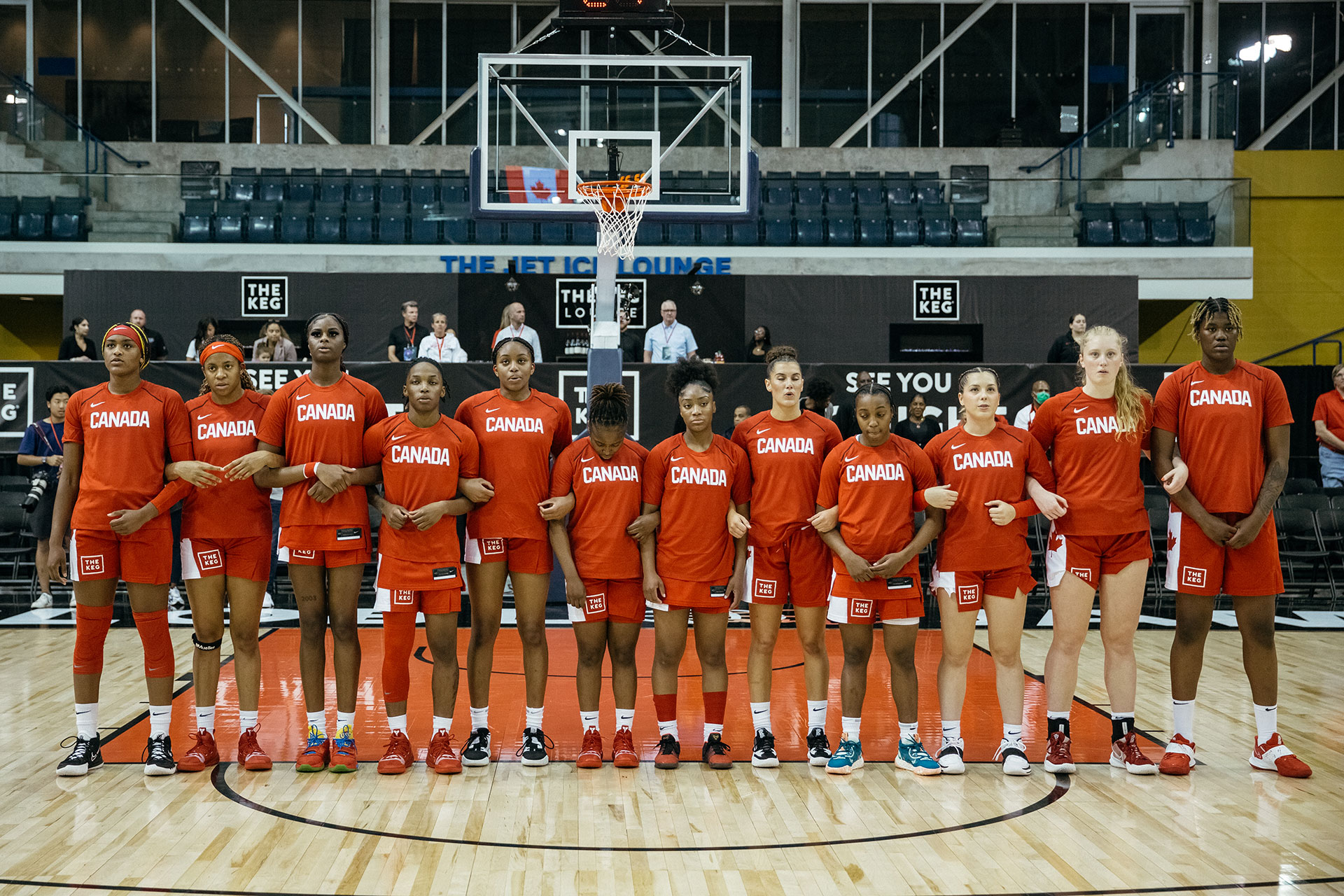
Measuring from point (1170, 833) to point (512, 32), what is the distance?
Result: 20.4m

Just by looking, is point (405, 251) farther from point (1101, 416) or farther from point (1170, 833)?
point (1170, 833)

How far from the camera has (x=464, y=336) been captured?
13516 millimetres

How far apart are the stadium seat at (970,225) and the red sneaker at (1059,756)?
1345cm

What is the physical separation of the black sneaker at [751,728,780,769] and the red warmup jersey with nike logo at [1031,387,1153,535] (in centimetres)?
170

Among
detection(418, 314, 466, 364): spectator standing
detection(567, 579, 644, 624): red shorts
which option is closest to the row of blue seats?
detection(418, 314, 466, 364): spectator standing

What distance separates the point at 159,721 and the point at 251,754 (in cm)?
46

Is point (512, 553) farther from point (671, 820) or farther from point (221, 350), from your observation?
point (221, 350)

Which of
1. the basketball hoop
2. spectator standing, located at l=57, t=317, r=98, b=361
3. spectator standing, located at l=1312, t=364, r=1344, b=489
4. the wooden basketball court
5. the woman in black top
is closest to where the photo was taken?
the wooden basketball court

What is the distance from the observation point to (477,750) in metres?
5.10

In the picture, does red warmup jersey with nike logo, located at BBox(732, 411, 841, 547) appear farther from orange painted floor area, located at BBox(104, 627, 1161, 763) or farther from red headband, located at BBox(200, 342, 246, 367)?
red headband, located at BBox(200, 342, 246, 367)

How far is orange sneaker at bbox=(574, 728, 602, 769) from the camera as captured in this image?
504 centimetres

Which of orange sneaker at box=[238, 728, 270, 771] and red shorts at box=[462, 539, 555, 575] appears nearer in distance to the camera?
orange sneaker at box=[238, 728, 270, 771]

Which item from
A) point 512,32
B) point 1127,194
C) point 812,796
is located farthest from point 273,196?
point 812,796

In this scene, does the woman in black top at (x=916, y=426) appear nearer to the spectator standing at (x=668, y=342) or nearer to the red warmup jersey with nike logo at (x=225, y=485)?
the spectator standing at (x=668, y=342)
